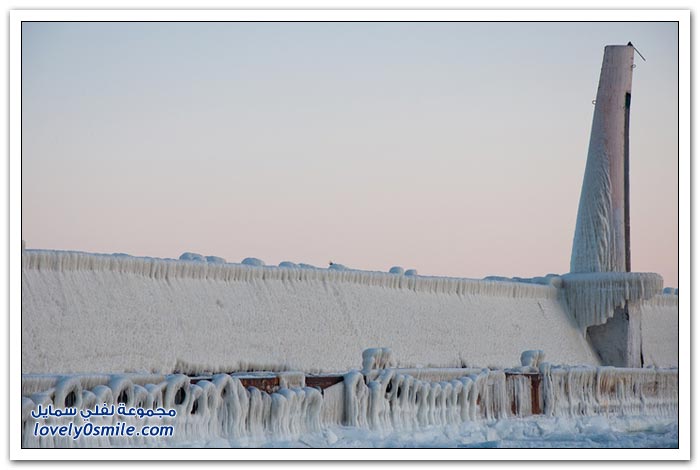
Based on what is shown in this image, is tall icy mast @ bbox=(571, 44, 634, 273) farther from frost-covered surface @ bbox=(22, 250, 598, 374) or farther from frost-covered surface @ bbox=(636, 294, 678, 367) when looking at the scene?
frost-covered surface @ bbox=(22, 250, 598, 374)

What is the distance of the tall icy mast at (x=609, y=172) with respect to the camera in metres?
25.0

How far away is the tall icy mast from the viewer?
2502 centimetres

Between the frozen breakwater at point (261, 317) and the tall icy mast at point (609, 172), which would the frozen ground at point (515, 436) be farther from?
the tall icy mast at point (609, 172)

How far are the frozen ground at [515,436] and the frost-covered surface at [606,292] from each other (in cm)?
385

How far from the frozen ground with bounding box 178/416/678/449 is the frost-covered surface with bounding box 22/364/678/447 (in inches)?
1.0

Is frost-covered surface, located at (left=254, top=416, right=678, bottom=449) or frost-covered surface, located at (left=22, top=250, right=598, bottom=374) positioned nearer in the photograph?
frost-covered surface, located at (left=254, top=416, right=678, bottom=449)

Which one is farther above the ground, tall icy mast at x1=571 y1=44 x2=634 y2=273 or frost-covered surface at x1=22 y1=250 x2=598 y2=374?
tall icy mast at x1=571 y1=44 x2=634 y2=273

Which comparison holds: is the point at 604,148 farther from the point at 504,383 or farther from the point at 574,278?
the point at 504,383

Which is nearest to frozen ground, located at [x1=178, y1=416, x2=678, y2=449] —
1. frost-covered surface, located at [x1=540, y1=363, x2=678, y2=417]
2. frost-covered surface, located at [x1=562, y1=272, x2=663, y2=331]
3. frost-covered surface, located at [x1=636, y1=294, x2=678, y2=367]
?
frost-covered surface, located at [x1=540, y1=363, x2=678, y2=417]

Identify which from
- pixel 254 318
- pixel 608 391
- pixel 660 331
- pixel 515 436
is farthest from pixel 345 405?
pixel 660 331

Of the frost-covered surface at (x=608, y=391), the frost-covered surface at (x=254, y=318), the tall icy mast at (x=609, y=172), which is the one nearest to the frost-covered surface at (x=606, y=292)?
the tall icy mast at (x=609, y=172)

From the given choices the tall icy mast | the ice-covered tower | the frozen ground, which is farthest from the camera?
the tall icy mast

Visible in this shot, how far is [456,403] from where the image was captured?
17547mm

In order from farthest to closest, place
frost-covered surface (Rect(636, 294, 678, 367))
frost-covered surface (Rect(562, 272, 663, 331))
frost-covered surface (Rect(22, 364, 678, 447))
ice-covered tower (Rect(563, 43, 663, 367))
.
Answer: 1. frost-covered surface (Rect(636, 294, 678, 367))
2. ice-covered tower (Rect(563, 43, 663, 367))
3. frost-covered surface (Rect(562, 272, 663, 331))
4. frost-covered surface (Rect(22, 364, 678, 447))
